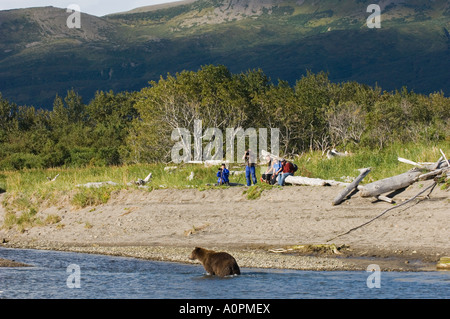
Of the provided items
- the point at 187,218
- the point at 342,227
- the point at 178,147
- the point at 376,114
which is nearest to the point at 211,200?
A: the point at 187,218

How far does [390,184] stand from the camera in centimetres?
2150

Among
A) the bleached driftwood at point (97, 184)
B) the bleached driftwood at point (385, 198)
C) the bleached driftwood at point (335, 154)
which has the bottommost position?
the bleached driftwood at point (97, 184)

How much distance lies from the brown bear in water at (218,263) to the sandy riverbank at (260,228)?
139cm

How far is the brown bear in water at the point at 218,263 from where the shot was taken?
15602 mm

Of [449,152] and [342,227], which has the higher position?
[449,152]

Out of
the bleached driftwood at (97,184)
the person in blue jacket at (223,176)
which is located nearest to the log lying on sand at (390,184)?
the person in blue jacket at (223,176)

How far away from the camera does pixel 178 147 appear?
5238 centimetres

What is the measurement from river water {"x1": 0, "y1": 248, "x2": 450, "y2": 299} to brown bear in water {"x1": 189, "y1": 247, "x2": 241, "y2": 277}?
198mm

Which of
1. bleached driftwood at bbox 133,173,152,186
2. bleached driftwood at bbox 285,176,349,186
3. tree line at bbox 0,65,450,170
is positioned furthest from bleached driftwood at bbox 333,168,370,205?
tree line at bbox 0,65,450,170

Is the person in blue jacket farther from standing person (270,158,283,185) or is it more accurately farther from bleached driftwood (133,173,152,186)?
bleached driftwood (133,173,152,186)

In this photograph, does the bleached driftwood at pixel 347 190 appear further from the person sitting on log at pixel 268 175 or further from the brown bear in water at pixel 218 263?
the brown bear in water at pixel 218 263
